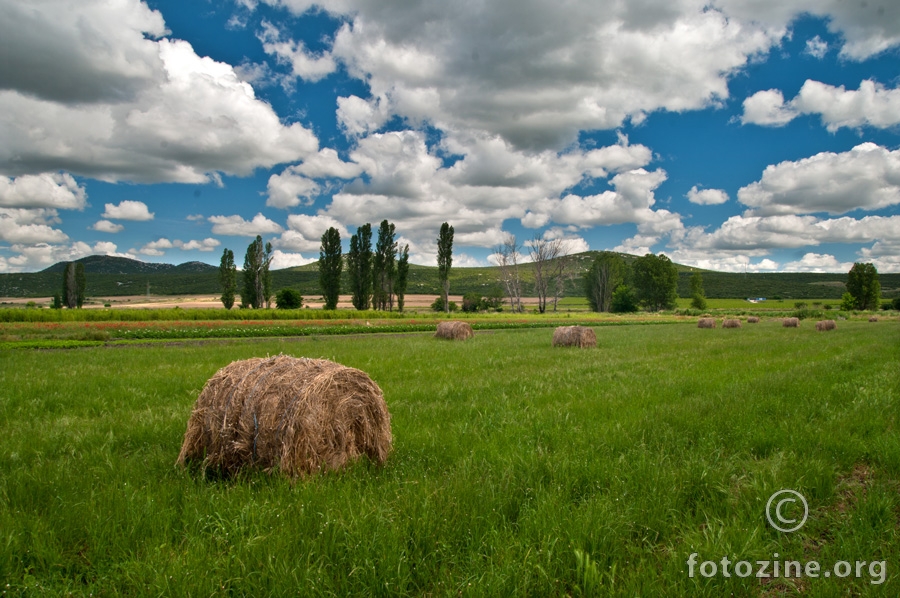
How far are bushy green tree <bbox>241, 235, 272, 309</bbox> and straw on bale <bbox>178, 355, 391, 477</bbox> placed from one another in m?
89.0

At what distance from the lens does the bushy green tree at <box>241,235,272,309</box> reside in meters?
88.4

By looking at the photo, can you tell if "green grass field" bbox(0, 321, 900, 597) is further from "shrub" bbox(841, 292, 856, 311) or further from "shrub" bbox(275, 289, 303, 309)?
"shrub" bbox(841, 292, 856, 311)

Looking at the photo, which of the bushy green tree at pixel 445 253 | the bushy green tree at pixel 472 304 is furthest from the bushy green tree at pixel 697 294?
the bushy green tree at pixel 445 253

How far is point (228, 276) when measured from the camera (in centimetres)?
9125

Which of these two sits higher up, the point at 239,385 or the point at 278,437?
the point at 239,385

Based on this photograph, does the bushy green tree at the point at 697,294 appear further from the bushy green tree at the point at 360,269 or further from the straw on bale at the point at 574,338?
the straw on bale at the point at 574,338

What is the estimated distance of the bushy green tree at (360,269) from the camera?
84000 mm

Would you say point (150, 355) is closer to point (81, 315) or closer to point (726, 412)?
point (726, 412)

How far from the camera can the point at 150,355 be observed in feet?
59.6

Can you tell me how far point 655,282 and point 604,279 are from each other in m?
13.0

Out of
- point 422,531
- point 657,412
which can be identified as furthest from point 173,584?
point 657,412

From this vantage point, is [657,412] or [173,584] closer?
[173,584]

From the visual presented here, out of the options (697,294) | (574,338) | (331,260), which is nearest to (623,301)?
(697,294)

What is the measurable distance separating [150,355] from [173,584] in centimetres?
1805
